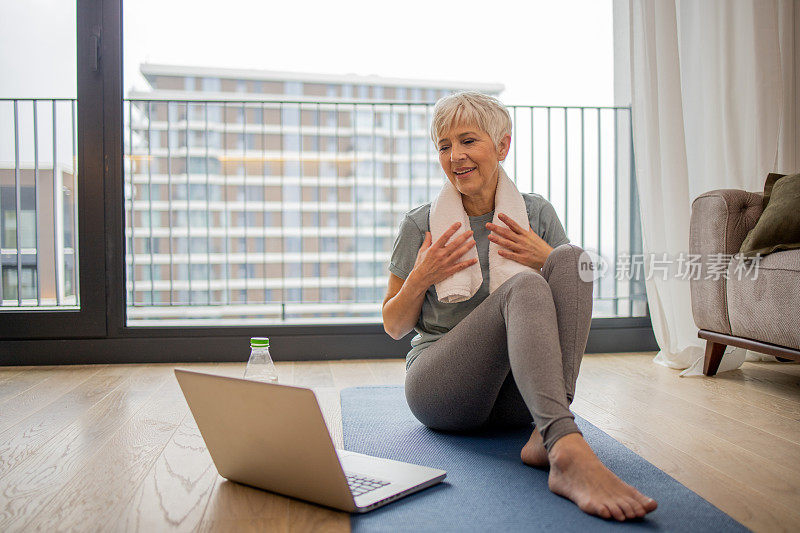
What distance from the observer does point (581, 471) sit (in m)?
1.10

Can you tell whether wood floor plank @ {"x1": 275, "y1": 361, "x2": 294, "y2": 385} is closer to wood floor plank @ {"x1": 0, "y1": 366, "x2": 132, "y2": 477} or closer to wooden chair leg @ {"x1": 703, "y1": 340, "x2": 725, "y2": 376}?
wood floor plank @ {"x1": 0, "y1": 366, "x2": 132, "y2": 477}

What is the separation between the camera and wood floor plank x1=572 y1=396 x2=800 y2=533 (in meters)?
1.10

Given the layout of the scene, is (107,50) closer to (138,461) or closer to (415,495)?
(138,461)

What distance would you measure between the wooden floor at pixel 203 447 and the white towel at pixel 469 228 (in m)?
0.50

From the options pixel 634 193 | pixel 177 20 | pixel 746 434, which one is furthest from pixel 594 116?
pixel 177 20

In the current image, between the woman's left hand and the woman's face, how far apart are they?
A: 0.11m

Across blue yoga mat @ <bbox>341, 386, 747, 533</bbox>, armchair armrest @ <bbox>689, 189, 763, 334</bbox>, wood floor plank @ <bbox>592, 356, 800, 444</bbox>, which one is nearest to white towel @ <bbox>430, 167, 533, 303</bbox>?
blue yoga mat @ <bbox>341, 386, 747, 533</bbox>

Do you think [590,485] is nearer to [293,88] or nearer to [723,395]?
[723,395]

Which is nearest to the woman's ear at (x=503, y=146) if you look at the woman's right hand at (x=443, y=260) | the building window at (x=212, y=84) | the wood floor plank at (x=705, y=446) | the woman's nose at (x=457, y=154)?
the woman's nose at (x=457, y=154)

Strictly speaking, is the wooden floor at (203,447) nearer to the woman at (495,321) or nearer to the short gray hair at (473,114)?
the woman at (495,321)

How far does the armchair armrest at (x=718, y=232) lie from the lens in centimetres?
235

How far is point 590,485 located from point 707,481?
365 millimetres

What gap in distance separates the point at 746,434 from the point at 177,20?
12.5ft

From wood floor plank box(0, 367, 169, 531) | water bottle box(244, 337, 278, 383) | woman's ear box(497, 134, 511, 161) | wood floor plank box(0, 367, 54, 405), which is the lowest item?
wood floor plank box(0, 367, 169, 531)
